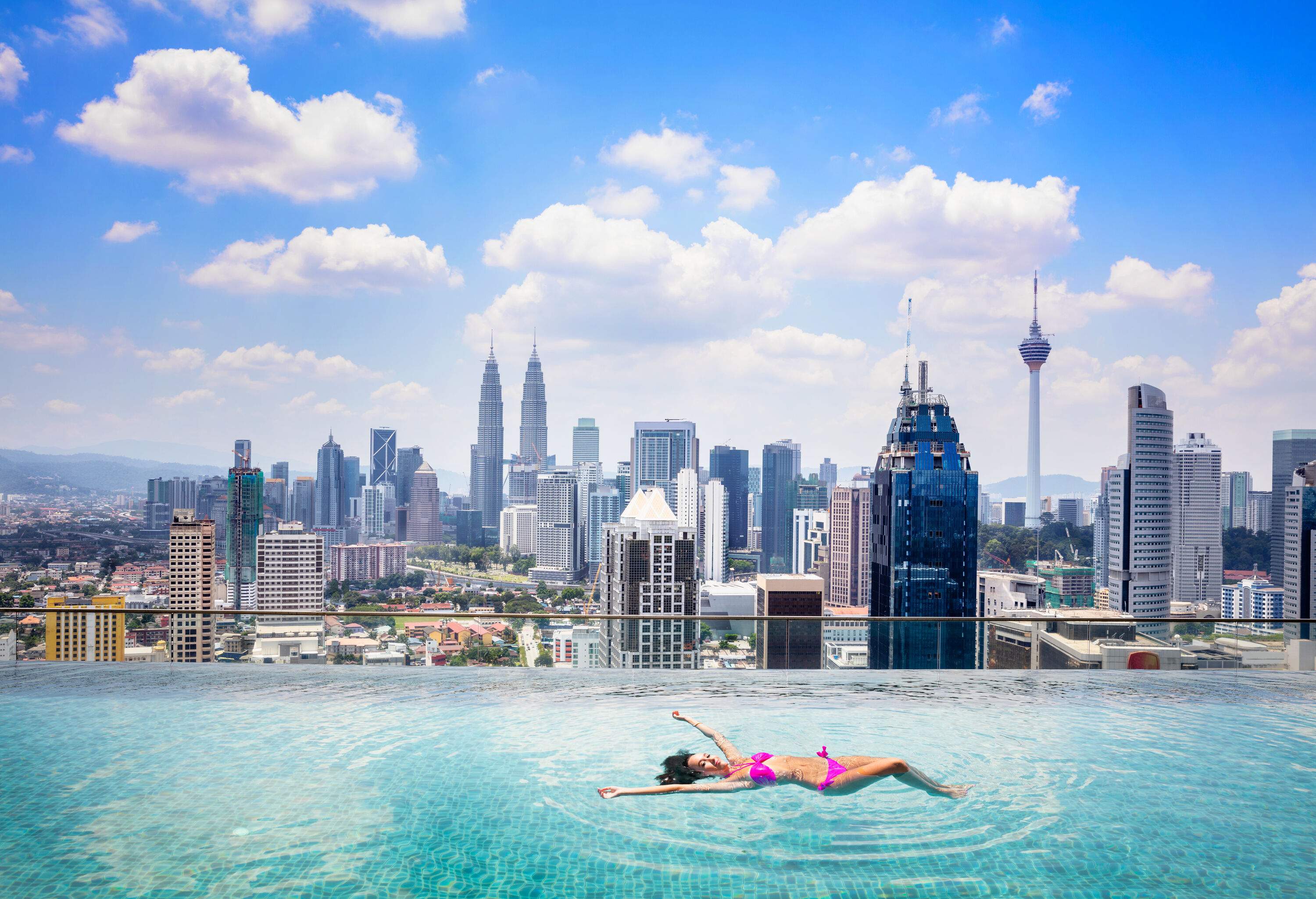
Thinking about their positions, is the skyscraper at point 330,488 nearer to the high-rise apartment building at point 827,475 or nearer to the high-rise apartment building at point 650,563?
the high-rise apartment building at point 650,563

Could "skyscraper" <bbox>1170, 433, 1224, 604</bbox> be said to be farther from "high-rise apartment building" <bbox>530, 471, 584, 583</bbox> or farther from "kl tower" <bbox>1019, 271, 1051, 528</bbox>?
"high-rise apartment building" <bbox>530, 471, 584, 583</bbox>

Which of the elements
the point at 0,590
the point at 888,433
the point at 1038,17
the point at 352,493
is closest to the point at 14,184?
the point at 0,590

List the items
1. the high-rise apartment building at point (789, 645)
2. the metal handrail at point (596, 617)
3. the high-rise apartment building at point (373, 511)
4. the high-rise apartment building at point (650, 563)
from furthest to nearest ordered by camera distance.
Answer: the high-rise apartment building at point (373, 511) < the high-rise apartment building at point (650, 563) < the high-rise apartment building at point (789, 645) < the metal handrail at point (596, 617)

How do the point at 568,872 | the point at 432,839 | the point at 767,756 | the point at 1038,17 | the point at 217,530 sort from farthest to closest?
the point at 217,530 < the point at 1038,17 < the point at 767,756 < the point at 432,839 < the point at 568,872

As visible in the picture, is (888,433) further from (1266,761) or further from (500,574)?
(1266,761)

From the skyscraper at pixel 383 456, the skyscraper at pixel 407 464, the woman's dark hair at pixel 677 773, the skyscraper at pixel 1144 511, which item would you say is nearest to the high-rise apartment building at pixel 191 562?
the woman's dark hair at pixel 677 773

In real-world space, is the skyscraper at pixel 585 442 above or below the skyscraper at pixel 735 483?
above
